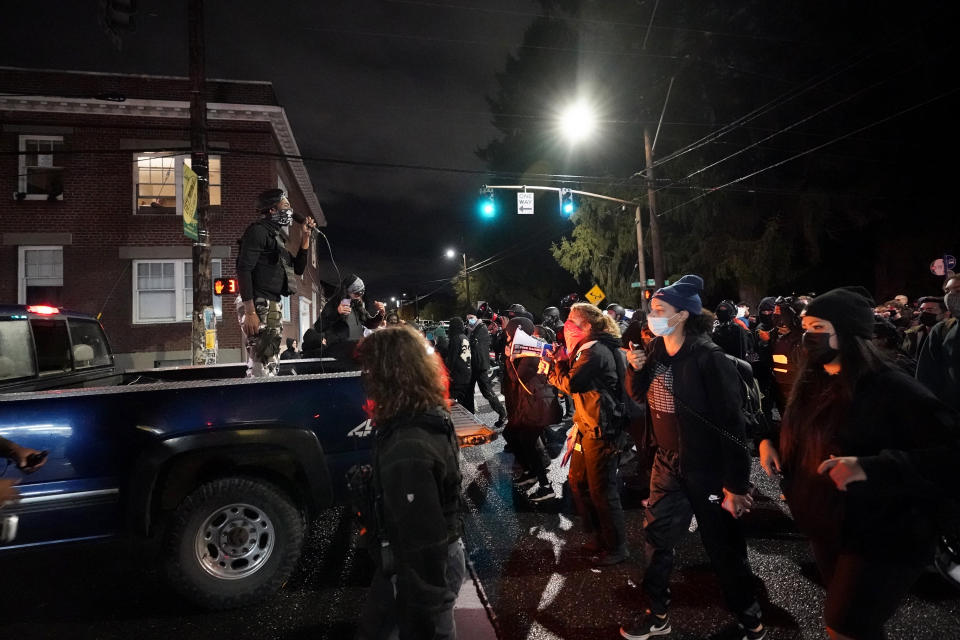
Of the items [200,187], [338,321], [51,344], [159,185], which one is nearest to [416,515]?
[338,321]

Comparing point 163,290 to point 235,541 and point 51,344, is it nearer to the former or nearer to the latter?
point 51,344

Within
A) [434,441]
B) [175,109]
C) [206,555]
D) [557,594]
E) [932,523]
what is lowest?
[557,594]

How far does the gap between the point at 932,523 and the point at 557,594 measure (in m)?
2.39

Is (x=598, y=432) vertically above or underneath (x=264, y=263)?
underneath

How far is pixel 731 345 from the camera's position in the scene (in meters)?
7.62

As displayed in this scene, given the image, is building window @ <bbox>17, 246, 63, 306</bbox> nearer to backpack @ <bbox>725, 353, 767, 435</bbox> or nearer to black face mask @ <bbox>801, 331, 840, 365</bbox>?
backpack @ <bbox>725, 353, 767, 435</bbox>

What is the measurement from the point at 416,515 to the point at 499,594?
7.52ft

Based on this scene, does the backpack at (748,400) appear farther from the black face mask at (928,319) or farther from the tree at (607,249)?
the tree at (607,249)

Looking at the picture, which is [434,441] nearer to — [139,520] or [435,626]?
[435,626]

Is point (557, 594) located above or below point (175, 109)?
below

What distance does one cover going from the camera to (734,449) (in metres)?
2.88

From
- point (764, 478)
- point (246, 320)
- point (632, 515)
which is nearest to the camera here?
point (246, 320)

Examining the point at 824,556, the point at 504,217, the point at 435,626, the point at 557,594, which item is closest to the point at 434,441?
the point at 435,626

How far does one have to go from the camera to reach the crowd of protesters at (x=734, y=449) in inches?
79.1
